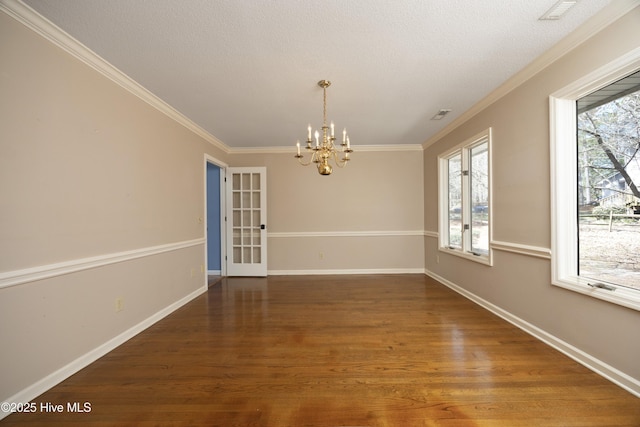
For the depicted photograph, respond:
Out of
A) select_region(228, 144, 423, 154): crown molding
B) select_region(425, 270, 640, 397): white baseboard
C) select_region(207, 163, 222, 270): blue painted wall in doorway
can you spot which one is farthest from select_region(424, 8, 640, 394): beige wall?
select_region(207, 163, 222, 270): blue painted wall in doorway

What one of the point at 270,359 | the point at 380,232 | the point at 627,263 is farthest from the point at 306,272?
the point at 627,263

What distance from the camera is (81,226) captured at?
2094mm

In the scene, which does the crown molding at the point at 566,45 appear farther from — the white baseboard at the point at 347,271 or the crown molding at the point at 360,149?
the white baseboard at the point at 347,271

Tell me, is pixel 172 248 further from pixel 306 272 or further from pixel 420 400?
pixel 420 400

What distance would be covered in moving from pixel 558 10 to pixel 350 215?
388cm

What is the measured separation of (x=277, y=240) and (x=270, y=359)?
3211mm

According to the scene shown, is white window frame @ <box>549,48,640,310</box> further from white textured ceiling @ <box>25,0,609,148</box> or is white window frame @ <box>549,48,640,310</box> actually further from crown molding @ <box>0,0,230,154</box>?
crown molding @ <box>0,0,230,154</box>

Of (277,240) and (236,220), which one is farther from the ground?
(236,220)

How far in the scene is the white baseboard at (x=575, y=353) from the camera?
1.74m

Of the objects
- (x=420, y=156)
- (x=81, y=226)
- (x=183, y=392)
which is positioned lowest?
(x=183, y=392)

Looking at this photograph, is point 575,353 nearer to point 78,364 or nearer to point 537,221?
point 537,221

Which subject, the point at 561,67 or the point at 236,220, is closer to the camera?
the point at 561,67

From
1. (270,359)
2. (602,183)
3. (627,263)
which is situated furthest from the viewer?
(270,359)

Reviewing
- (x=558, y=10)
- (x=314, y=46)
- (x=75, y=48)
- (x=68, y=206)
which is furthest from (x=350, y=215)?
(x=75, y=48)
